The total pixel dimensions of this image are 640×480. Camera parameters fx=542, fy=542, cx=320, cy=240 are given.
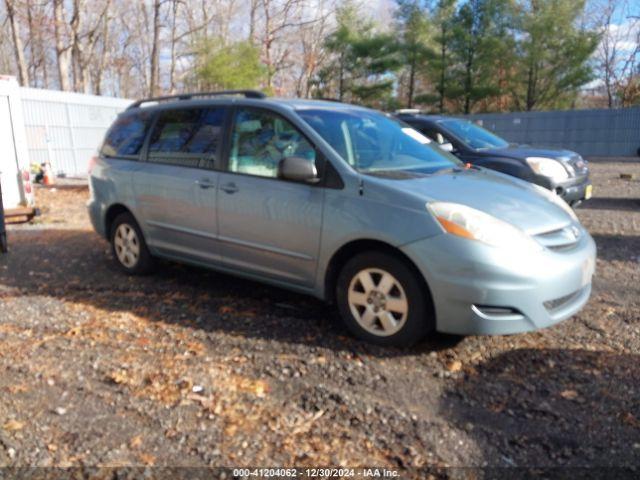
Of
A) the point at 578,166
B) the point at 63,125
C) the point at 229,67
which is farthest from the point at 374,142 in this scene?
the point at 229,67

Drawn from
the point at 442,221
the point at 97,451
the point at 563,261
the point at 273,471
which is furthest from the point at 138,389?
the point at 563,261

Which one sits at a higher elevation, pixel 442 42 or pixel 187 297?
pixel 442 42

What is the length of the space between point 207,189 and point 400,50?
29374 millimetres

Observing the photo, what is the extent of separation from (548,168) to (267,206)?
5194mm

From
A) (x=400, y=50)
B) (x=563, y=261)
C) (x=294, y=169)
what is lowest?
(x=563, y=261)

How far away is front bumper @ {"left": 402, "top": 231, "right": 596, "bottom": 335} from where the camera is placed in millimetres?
3246

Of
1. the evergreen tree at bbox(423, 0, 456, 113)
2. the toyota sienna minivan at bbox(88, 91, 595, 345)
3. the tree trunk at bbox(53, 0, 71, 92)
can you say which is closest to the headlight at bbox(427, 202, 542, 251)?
the toyota sienna minivan at bbox(88, 91, 595, 345)

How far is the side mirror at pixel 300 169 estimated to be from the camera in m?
3.85

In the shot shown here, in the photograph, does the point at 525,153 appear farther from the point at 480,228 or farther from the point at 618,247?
the point at 480,228

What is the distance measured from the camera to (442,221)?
3.38 meters

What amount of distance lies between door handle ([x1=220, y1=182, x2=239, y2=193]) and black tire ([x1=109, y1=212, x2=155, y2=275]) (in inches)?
52.5

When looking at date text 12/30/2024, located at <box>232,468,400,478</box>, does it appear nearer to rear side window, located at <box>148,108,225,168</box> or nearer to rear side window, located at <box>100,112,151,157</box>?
rear side window, located at <box>148,108,225,168</box>

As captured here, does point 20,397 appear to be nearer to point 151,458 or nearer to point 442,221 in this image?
point 151,458

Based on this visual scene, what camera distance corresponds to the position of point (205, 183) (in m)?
4.57
